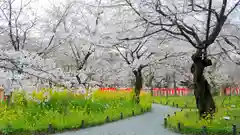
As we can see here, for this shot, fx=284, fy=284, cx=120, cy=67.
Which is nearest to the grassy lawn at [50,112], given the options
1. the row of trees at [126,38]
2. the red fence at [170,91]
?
the row of trees at [126,38]

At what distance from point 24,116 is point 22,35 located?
9.51m

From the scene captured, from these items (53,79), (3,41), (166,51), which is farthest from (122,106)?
(53,79)

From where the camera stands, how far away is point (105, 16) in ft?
78.3

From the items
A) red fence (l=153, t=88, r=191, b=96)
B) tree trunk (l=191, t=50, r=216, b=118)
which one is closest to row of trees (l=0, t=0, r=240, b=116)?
tree trunk (l=191, t=50, r=216, b=118)

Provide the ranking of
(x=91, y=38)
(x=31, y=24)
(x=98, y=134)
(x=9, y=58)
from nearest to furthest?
(x=9, y=58) < (x=98, y=134) < (x=31, y=24) < (x=91, y=38)

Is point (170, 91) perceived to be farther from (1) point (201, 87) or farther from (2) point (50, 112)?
(2) point (50, 112)

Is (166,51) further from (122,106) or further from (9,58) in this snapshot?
(9,58)

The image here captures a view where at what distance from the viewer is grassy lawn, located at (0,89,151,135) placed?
38.8ft

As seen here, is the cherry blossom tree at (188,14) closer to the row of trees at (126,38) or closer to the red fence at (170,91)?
the row of trees at (126,38)

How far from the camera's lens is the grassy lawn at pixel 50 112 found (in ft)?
38.8

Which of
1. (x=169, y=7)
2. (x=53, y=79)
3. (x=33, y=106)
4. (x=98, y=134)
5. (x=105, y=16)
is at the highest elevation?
(x=105, y=16)

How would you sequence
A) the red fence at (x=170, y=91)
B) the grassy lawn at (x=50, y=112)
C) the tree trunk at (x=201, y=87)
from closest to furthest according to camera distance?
the grassy lawn at (x=50, y=112)
the tree trunk at (x=201, y=87)
the red fence at (x=170, y=91)

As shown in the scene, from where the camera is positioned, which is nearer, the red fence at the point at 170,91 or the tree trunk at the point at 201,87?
the tree trunk at the point at 201,87

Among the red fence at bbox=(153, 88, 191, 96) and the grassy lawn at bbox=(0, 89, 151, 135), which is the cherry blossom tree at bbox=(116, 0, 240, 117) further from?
the red fence at bbox=(153, 88, 191, 96)
